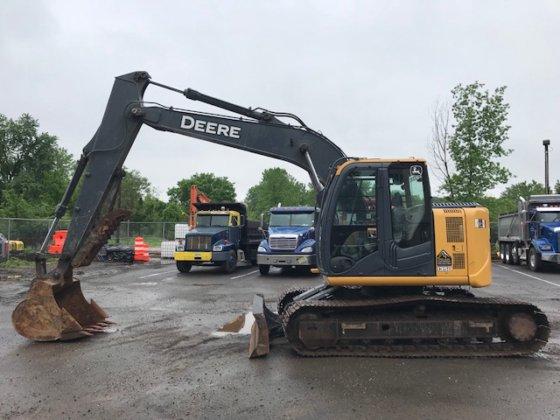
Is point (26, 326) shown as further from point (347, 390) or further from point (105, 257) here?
point (105, 257)

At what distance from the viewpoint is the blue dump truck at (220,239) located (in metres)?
19.1

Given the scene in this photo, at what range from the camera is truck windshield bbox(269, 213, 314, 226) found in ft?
61.9

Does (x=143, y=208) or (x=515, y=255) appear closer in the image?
(x=515, y=255)

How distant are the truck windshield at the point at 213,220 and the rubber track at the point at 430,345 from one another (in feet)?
45.1

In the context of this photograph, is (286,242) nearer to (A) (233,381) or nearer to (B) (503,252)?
(A) (233,381)

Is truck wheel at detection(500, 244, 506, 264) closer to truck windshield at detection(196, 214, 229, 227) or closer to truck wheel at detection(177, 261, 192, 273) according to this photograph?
truck windshield at detection(196, 214, 229, 227)

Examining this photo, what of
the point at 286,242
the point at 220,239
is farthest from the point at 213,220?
the point at 286,242

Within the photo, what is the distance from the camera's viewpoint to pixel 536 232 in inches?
827

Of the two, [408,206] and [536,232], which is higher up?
[408,206]

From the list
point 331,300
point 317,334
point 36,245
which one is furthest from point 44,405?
point 36,245

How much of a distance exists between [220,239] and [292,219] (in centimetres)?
299

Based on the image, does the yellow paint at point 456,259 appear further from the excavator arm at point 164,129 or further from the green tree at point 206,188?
the green tree at point 206,188

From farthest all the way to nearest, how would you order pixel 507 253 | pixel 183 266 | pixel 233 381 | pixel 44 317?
pixel 507 253 → pixel 183 266 → pixel 44 317 → pixel 233 381

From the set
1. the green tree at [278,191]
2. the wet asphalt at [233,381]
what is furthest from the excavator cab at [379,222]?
the green tree at [278,191]
